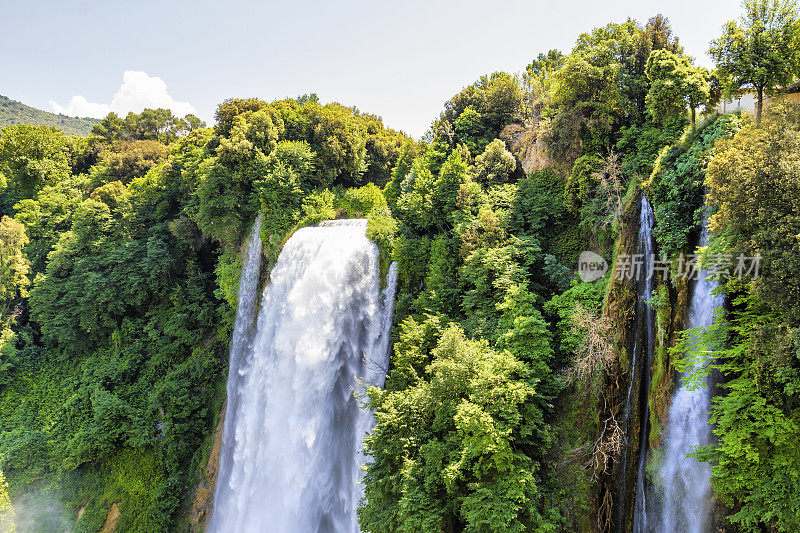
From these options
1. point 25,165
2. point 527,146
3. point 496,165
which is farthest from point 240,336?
point 25,165

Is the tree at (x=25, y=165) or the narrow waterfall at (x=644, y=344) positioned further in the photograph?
the tree at (x=25, y=165)

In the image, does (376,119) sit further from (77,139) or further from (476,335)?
(77,139)

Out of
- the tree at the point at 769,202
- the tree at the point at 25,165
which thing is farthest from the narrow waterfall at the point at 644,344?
the tree at the point at 25,165

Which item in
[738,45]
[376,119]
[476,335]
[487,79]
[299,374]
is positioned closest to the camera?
[738,45]

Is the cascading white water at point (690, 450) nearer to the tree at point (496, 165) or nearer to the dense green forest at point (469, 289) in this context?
the dense green forest at point (469, 289)

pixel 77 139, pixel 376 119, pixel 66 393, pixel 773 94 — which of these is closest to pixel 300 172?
pixel 376 119

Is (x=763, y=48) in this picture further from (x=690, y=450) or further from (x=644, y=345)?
(x=690, y=450)
